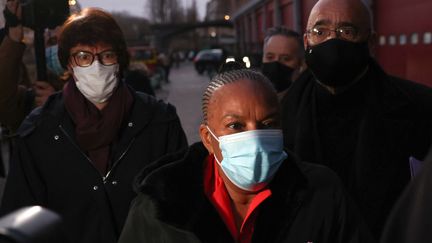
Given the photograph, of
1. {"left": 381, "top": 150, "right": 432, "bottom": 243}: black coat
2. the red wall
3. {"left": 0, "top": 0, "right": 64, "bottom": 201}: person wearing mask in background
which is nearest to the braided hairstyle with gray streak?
{"left": 381, "top": 150, "right": 432, "bottom": 243}: black coat

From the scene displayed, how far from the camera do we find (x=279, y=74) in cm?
379

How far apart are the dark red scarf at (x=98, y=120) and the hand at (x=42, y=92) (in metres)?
0.58

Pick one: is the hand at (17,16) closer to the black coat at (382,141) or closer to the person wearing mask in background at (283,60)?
the person wearing mask in background at (283,60)

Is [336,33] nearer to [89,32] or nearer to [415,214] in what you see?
[89,32]

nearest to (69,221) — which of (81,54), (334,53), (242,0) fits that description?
(81,54)

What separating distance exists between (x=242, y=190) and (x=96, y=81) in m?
1.18

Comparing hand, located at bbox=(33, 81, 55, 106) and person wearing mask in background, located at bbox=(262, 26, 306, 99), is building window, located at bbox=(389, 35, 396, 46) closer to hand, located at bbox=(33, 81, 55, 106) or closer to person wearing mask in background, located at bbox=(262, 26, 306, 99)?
person wearing mask in background, located at bbox=(262, 26, 306, 99)

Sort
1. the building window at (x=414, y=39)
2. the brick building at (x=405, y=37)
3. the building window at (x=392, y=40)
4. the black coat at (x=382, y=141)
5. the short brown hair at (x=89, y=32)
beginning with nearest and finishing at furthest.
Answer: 1. the black coat at (x=382, y=141)
2. the short brown hair at (x=89, y=32)
3. the brick building at (x=405, y=37)
4. the building window at (x=414, y=39)
5. the building window at (x=392, y=40)

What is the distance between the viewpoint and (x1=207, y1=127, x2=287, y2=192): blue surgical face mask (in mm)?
1845

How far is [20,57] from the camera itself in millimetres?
3193

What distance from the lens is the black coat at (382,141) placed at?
7.57 ft

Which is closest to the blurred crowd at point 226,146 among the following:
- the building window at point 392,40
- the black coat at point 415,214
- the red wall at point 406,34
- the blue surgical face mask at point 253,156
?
the blue surgical face mask at point 253,156

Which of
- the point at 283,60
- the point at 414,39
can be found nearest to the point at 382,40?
the point at 414,39

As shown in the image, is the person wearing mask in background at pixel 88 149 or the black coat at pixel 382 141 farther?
the person wearing mask in background at pixel 88 149
